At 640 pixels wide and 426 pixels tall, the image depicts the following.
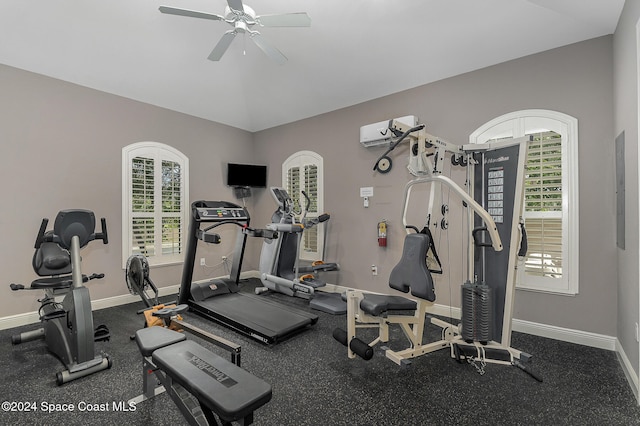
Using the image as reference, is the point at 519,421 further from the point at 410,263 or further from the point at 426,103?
the point at 426,103

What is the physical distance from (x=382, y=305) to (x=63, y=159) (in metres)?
4.36

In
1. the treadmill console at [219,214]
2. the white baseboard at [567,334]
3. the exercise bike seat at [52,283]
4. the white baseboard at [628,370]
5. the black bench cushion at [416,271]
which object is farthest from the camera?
the treadmill console at [219,214]

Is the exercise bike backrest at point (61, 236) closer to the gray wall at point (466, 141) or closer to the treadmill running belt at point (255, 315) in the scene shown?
the treadmill running belt at point (255, 315)

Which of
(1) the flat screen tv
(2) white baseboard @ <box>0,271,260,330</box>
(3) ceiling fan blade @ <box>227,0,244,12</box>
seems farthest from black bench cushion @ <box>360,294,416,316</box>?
(1) the flat screen tv

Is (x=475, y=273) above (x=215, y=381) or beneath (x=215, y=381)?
above

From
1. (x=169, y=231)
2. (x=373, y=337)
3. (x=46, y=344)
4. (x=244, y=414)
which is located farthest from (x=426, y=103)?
(x=46, y=344)

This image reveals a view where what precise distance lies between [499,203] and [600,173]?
1.21m

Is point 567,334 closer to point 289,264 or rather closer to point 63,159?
point 289,264

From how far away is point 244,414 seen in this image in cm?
120

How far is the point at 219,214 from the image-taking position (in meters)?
4.01

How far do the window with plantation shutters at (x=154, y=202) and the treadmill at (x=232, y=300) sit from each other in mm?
1177

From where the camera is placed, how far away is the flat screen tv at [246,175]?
228 inches

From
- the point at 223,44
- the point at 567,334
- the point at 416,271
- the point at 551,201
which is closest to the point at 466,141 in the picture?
the point at 551,201

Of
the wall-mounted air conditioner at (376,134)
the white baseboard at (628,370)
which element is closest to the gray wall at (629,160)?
the white baseboard at (628,370)
